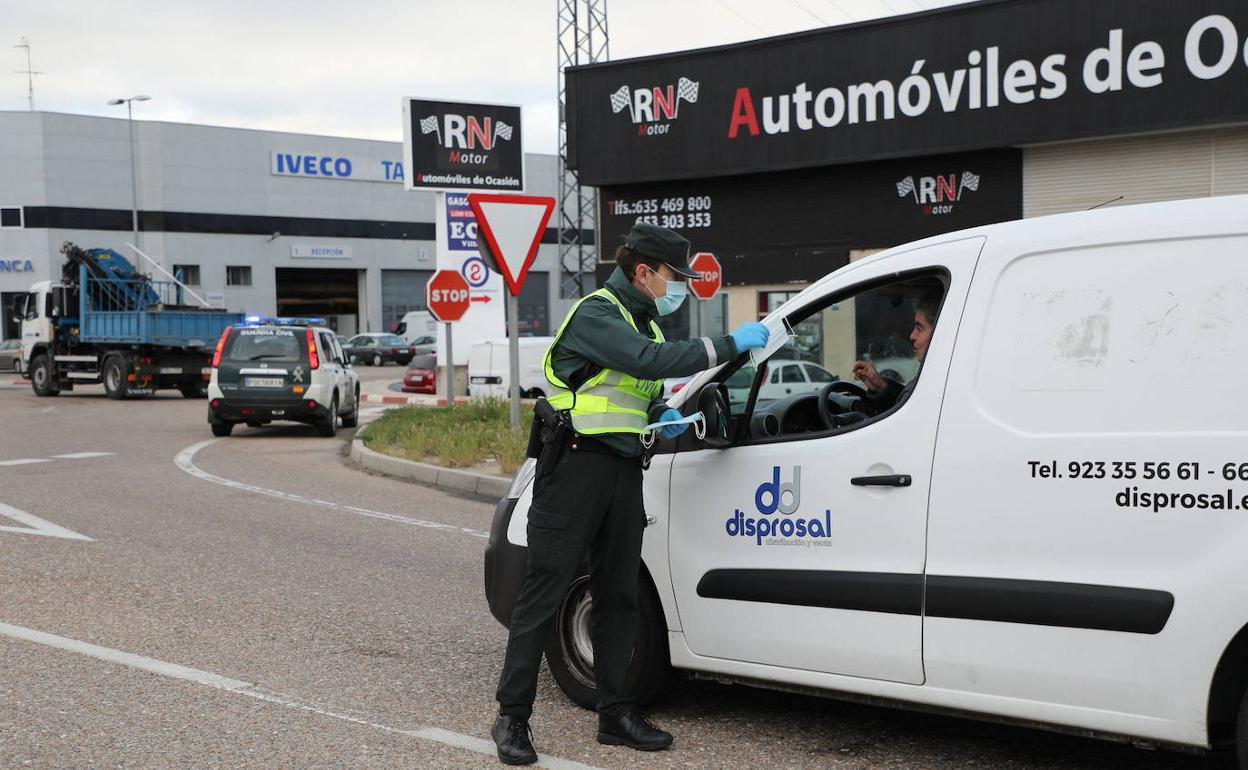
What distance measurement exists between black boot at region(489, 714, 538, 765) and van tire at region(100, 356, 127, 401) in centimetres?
2760

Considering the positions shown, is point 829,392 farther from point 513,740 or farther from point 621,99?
point 621,99

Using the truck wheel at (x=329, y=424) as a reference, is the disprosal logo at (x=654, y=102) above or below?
above

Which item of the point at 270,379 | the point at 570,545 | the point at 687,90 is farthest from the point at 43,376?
the point at 570,545

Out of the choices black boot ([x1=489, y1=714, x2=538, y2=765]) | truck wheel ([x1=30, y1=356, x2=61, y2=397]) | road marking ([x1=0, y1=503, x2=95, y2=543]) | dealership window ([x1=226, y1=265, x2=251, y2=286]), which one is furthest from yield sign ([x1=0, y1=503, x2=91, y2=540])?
dealership window ([x1=226, y1=265, x2=251, y2=286])

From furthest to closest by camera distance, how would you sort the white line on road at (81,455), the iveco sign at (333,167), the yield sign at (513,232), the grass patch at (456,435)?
1. the iveco sign at (333,167)
2. the white line on road at (81,455)
3. the grass patch at (456,435)
4. the yield sign at (513,232)

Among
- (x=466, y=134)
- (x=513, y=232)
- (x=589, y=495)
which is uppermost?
(x=466, y=134)

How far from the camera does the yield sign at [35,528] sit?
9711 millimetres

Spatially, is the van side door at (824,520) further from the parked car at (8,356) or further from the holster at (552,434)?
the parked car at (8,356)

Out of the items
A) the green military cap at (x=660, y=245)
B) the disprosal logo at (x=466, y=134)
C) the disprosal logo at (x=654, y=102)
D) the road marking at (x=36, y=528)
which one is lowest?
the road marking at (x=36, y=528)

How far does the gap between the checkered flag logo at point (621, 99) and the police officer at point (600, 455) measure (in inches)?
828

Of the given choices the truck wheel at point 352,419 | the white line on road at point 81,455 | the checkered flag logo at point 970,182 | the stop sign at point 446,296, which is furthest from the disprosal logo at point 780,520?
the truck wheel at point 352,419

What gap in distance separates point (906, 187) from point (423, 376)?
45.0 ft

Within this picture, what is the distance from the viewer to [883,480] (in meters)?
4.34

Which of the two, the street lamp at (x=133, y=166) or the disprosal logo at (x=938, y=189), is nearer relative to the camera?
the disprosal logo at (x=938, y=189)
